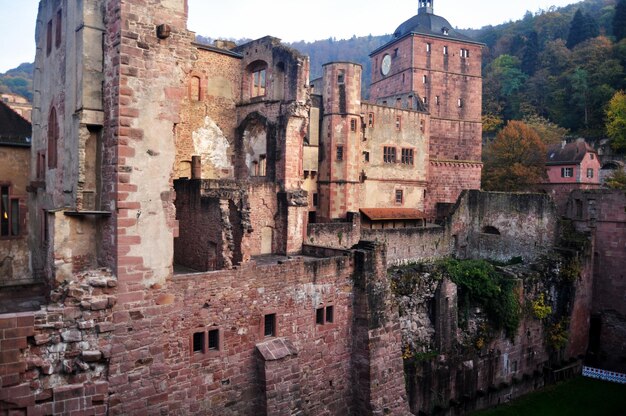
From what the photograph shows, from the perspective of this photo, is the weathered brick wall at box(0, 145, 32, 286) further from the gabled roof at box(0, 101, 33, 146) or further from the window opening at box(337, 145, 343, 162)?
the window opening at box(337, 145, 343, 162)

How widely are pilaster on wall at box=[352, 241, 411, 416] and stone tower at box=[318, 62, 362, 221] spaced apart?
13585 millimetres

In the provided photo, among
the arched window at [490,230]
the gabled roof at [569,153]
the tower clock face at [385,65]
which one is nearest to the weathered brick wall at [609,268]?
the arched window at [490,230]

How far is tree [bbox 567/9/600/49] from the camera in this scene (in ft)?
217

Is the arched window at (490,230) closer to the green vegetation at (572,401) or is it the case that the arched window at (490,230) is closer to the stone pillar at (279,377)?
the green vegetation at (572,401)

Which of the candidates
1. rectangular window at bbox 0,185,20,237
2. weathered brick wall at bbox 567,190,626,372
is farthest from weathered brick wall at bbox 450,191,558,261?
rectangular window at bbox 0,185,20,237

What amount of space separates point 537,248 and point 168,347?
2332cm

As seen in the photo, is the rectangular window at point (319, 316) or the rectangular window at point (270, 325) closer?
the rectangular window at point (270, 325)

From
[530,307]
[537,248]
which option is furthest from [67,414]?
[537,248]

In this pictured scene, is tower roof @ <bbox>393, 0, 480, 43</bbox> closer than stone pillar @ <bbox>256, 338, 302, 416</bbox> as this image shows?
No

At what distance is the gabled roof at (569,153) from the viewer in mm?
46250

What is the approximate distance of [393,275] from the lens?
65.6ft

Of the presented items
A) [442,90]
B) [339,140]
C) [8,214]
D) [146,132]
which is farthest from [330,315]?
[442,90]

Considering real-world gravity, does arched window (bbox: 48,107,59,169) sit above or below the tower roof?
below

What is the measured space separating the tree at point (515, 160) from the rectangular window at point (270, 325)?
3592 centimetres
